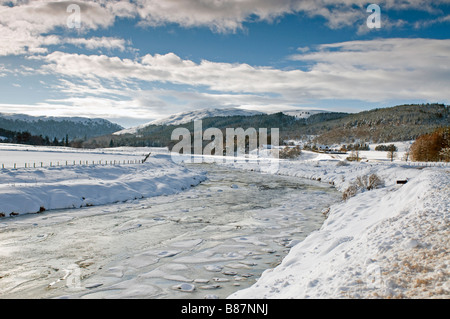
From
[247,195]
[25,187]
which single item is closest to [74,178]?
[25,187]

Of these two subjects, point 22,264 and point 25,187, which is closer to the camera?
point 22,264

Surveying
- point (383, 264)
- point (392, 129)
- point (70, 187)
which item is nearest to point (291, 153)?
point (70, 187)

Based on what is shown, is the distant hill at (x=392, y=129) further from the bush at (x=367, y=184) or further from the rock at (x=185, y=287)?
the rock at (x=185, y=287)

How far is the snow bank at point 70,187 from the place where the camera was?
1898 centimetres

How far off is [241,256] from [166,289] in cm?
362

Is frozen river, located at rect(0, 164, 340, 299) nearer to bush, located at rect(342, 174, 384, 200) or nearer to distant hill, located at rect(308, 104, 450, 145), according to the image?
bush, located at rect(342, 174, 384, 200)

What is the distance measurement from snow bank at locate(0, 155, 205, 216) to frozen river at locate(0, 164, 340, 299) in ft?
5.17

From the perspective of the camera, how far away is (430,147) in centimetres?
6594

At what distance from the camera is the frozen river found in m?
8.34

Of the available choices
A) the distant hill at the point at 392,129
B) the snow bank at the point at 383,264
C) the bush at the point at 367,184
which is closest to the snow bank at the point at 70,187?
the bush at the point at 367,184

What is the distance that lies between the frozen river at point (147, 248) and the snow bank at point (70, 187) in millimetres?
1575
